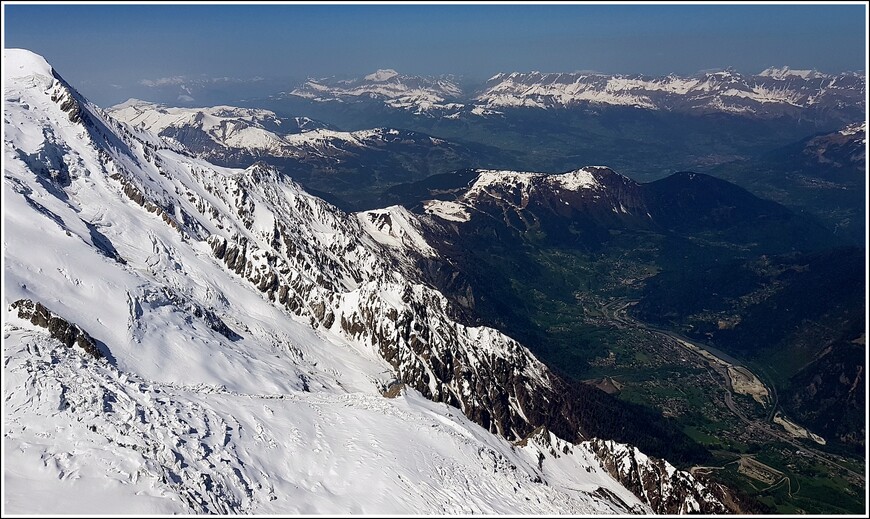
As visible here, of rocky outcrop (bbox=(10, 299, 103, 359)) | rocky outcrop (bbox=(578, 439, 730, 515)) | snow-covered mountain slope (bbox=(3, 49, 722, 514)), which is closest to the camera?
snow-covered mountain slope (bbox=(3, 49, 722, 514))

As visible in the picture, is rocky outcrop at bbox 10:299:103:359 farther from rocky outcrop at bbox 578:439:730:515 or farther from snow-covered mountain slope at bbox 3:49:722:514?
rocky outcrop at bbox 578:439:730:515

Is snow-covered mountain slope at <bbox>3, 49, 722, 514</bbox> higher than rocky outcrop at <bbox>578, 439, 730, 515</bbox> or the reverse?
higher

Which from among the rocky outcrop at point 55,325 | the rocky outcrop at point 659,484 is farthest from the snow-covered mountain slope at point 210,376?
the rocky outcrop at point 659,484

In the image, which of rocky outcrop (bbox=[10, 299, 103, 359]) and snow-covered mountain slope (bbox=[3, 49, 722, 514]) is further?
rocky outcrop (bbox=[10, 299, 103, 359])

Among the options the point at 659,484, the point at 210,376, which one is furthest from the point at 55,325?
the point at 659,484

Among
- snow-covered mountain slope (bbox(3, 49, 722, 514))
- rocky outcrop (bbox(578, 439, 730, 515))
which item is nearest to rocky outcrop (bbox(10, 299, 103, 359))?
snow-covered mountain slope (bbox(3, 49, 722, 514))

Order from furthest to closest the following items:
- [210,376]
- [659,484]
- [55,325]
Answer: [659,484], [210,376], [55,325]

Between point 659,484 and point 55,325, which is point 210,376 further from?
point 659,484

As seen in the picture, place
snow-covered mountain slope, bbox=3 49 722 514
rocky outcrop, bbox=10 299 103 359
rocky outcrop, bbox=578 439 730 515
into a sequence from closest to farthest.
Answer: snow-covered mountain slope, bbox=3 49 722 514
rocky outcrop, bbox=10 299 103 359
rocky outcrop, bbox=578 439 730 515
